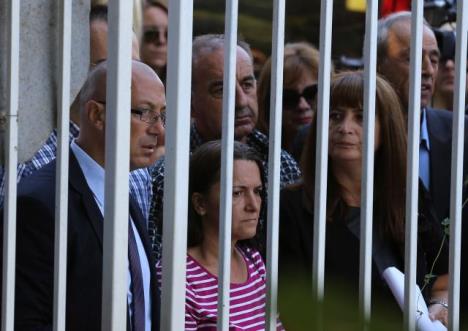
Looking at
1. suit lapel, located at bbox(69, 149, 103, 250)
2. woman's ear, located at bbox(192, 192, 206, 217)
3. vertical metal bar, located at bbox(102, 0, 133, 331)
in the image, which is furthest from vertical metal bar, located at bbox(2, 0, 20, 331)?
woman's ear, located at bbox(192, 192, 206, 217)

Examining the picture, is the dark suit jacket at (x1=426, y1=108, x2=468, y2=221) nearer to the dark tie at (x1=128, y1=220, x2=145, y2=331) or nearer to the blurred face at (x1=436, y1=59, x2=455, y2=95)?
the blurred face at (x1=436, y1=59, x2=455, y2=95)

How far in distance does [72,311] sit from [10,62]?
66 centimetres

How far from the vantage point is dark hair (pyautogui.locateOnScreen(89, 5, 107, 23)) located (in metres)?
3.15

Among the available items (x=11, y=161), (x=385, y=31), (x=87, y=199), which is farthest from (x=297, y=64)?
(x=11, y=161)

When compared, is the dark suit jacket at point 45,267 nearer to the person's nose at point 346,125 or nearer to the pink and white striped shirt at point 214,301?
the pink and white striped shirt at point 214,301

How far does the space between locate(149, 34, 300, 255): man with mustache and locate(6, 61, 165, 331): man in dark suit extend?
1.76 ft

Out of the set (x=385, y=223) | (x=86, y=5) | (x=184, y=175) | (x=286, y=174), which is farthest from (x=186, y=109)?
(x=286, y=174)

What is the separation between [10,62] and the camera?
1.78m

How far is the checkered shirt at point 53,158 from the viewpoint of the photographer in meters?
2.58

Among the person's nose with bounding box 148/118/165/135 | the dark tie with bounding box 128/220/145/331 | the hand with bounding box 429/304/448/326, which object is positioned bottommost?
the hand with bounding box 429/304/448/326

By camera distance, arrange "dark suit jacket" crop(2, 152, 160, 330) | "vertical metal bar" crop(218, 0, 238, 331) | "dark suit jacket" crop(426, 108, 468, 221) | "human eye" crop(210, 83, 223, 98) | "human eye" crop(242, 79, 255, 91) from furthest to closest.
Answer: "dark suit jacket" crop(426, 108, 468, 221)
"human eye" crop(210, 83, 223, 98)
"human eye" crop(242, 79, 255, 91)
"dark suit jacket" crop(2, 152, 160, 330)
"vertical metal bar" crop(218, 0, 238, 331)

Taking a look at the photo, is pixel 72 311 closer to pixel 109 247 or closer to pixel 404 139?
pixel 109 247

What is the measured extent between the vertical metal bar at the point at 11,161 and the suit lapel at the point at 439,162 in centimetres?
181

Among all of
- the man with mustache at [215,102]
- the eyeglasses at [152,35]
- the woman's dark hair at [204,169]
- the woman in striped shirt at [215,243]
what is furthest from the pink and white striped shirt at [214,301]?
the eyeglasses at [152,35]
